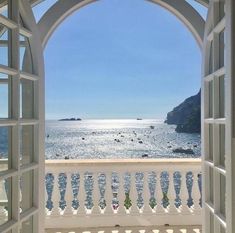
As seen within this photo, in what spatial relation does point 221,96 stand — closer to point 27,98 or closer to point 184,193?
point 27,98

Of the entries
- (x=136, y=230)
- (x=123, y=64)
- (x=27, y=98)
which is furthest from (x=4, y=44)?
(x=123, y=64)

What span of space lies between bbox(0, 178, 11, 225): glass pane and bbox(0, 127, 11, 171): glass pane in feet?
0.27

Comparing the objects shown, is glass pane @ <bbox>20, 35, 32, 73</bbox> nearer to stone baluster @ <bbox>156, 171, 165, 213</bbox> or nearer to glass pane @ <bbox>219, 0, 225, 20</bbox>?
glass pane @ <bbox>219, 0, 225, 20</bbox>

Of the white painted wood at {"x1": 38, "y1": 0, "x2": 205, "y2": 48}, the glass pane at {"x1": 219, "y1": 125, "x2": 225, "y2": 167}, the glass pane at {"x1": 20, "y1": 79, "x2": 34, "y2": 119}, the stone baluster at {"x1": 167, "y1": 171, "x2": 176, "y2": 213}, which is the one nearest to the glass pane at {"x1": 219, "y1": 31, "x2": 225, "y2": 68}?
the glass pane at {"x1": 219, "y1": 125, "x2": 225, "y2": 167}

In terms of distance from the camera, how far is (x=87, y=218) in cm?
408

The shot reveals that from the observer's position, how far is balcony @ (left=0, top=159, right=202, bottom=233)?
13.2 feet

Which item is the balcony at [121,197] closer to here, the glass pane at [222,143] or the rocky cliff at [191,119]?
the rocky cliff at [191,119]

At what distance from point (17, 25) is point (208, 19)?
1287 mm

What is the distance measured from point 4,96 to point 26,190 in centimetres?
69

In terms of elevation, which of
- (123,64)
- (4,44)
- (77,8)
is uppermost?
(123,64)

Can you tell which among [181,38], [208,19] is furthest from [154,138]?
[208,19]

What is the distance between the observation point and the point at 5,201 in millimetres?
2004

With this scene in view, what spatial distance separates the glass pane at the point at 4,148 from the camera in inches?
76.1

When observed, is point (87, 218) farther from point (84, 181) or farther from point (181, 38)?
point (181, 38)
